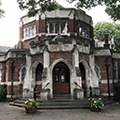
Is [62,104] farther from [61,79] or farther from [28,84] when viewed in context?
[28,84]

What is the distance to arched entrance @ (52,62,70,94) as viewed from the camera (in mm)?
13258

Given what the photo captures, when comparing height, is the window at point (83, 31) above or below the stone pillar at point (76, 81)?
above

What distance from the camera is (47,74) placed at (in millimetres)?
11711

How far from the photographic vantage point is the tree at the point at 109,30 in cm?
3253

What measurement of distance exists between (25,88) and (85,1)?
905cm

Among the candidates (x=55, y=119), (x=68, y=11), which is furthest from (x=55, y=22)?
(x=55, y=119)

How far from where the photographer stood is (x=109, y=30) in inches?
1331

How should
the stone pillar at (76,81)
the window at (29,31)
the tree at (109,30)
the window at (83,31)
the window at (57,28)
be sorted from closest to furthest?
the stone pillar at (76,81), the window at (57,28), the window at (83,31), the window at (29,31), the tree at (109,30)

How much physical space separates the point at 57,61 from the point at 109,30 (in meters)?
25.8

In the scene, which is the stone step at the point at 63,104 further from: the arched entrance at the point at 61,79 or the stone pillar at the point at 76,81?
the arched entrance at the point at 61,79

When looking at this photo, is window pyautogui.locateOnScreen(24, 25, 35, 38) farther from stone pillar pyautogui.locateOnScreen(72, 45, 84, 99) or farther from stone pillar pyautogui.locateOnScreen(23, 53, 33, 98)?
stone pillar pyautogui.locateOnScreen(72, 45, 84, 99)

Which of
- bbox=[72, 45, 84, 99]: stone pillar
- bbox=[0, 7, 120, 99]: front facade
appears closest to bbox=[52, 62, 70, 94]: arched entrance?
bbox=[0, 7, 120, 99]: front facade

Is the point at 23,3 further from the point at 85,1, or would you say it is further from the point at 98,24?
the point at 98,24

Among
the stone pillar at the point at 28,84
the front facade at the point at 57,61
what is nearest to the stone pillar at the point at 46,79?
the front facade at the point at 57,61
